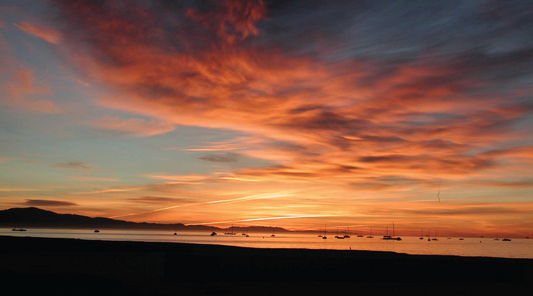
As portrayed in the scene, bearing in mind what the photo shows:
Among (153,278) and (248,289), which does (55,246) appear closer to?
(153,278)

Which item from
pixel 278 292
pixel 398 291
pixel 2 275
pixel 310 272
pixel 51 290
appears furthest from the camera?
pixel 310 272

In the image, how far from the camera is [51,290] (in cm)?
1563

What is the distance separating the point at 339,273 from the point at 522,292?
9.16 meters

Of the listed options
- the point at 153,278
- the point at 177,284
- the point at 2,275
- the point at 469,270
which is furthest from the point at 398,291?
the point at 2,275

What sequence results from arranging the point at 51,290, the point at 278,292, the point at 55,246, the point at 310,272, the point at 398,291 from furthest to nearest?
1. the point at 55,246
2. the point at 310,272
3. the point at 398,291
4. the point at 278,292
5. the point at 51,290

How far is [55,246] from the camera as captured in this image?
1961 inches

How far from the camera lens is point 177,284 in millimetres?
20281

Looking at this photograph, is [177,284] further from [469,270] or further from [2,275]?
[469,270]

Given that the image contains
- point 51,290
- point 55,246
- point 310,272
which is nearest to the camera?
point 51,290

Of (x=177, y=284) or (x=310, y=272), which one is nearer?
(x=177, y=284)

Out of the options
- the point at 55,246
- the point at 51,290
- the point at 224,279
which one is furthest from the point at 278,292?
the point at 55,246

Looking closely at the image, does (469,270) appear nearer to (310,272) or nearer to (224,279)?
(310,272)

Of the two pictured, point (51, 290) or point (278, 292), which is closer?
point (51, 290)

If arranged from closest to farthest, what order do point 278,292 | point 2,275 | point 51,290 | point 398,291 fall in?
point 51,290, point 2,275, point 278,292, point 398,291
